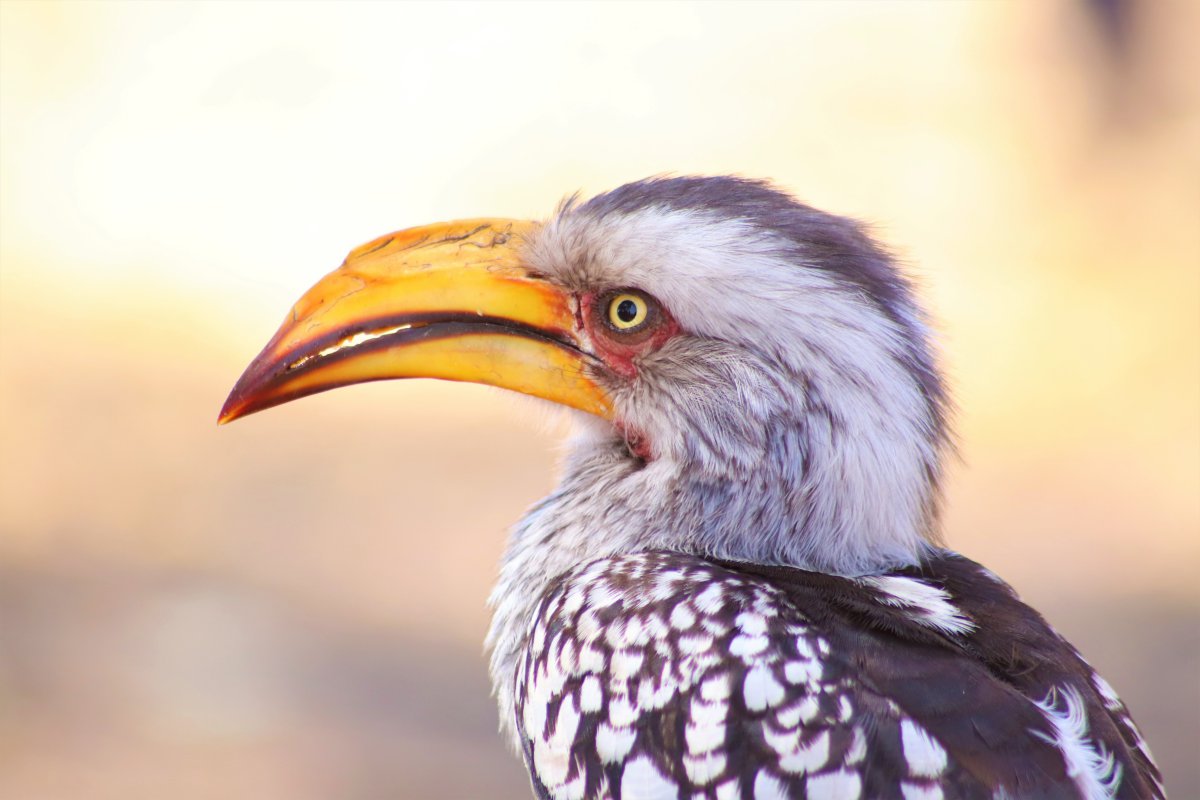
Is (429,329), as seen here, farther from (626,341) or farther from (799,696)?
(799,696)

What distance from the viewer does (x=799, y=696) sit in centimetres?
255

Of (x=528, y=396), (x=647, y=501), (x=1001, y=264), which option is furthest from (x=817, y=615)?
(x=1001, y=264)

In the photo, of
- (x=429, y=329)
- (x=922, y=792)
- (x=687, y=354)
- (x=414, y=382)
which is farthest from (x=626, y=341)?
(x=414, y=382)

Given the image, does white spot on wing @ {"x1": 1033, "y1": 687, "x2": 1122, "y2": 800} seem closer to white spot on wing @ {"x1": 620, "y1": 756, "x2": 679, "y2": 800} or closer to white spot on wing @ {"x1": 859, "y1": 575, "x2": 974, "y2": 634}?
white spot on wing @ {"x1": 859, "y1": 575, "x2": 974, "y2": 634}

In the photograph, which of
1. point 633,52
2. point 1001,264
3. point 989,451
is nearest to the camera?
point 989,451

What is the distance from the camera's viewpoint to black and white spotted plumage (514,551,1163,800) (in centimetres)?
249

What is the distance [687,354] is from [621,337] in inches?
6.4

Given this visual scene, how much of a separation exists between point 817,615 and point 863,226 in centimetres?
108

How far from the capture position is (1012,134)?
35.7ft

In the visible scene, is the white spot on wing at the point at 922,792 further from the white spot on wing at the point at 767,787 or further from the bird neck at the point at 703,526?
the bird neck at the point at 703,526

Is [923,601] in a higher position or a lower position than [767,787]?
higher

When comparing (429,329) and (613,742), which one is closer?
(613,742)

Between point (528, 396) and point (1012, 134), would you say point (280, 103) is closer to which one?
point (1012, 134)

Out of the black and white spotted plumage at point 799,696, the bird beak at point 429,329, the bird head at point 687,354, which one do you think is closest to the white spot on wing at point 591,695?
the black and white spotted plumage at point 799,696
